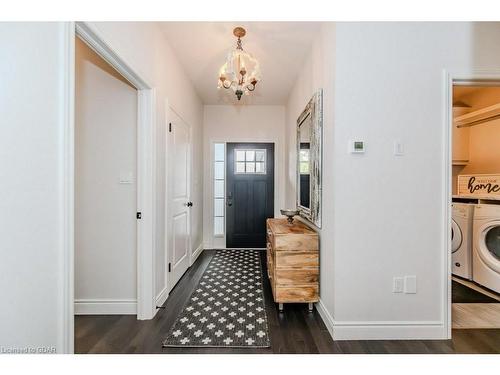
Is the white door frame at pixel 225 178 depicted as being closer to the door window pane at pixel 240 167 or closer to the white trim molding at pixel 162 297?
the door window pane at pixel 240 167

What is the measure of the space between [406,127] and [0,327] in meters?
2.56

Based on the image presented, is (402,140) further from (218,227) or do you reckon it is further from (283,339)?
(218,227)

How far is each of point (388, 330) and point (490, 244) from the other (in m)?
1.87

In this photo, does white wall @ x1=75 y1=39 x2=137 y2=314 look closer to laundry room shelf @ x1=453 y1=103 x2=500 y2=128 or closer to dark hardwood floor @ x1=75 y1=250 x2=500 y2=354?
dark hardwood floor @ x1=75 y1=250 x2=500 y2=354

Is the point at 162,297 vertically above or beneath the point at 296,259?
beneath

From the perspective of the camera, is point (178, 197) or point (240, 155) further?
point (240, 155)

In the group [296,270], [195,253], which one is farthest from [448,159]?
[195,253]

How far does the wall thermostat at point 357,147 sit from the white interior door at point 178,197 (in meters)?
1.81

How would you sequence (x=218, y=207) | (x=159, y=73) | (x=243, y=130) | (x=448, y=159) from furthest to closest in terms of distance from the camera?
(x=218, y=207) < (x=243, y=130) < (x=159, y=73) < (x=448, y=159)

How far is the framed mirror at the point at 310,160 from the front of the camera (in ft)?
7.79

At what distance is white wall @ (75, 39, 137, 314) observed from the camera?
2.36 m

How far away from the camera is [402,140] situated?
197cm

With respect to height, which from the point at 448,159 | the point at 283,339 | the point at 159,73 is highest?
the point at 159,73

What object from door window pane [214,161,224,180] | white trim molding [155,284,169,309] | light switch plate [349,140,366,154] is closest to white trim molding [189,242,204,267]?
white trim molding [155,284,169,309]
